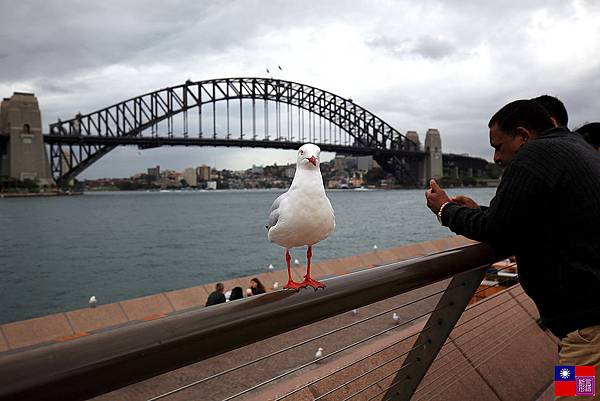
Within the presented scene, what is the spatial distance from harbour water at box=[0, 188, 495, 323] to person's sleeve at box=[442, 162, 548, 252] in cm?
1394

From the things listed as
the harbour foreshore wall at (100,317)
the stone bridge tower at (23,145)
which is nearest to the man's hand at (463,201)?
the harbour foreshore wall at (100,317)

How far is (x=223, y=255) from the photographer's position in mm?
23453

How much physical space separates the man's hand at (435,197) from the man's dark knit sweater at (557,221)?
0.30 m

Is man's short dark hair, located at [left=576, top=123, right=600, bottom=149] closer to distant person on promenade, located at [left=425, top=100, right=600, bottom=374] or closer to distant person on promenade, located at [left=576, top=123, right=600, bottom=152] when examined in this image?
distant person on promenade, located at [left=576, top=123, right=600, bottom=152]

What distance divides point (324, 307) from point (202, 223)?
A: 130 feet

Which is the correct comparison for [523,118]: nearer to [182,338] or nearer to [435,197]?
[435,197]

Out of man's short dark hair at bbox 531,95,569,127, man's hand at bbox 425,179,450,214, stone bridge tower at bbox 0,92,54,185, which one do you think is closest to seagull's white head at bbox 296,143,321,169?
man's hand at bbox 425,179,450,214

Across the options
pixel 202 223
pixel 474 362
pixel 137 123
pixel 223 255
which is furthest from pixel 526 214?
pixel 137 123

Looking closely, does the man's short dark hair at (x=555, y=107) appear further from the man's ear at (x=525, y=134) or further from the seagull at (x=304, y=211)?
the seagull at (x=304, y=211)

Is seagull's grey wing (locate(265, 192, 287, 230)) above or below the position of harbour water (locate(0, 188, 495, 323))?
above

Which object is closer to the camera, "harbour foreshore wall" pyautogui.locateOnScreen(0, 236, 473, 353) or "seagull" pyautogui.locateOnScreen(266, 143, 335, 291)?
"seagull" pyautogui.locateOnScreen(266, 143, 335, 291)

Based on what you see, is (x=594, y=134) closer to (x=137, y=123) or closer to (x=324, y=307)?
(x=324, y=307)

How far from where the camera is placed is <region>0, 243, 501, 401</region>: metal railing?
690 mm

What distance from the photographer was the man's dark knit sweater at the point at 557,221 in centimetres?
134
